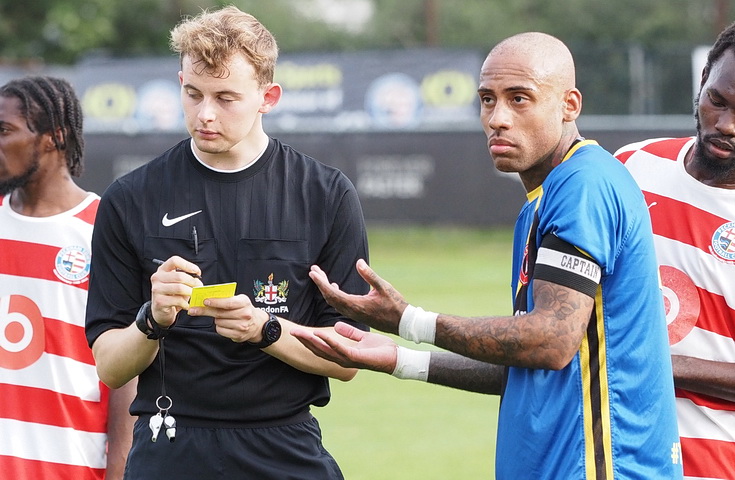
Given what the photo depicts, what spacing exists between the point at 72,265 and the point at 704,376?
2625mm

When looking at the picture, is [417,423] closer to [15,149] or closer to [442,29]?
[15,149]

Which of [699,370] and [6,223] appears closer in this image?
[699,370]

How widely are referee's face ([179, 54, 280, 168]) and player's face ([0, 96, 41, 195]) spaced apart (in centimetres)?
117

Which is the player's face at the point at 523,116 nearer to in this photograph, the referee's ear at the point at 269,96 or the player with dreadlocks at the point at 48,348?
the referee's ear at the point at 269,96

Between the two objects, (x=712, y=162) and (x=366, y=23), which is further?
(x=366, y=23)

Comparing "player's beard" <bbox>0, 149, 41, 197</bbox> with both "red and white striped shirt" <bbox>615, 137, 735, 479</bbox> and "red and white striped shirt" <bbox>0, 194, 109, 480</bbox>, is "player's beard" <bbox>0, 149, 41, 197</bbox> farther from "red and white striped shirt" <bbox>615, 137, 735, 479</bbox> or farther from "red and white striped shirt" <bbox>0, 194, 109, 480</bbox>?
"red and white striped shirt" <bbox>615, 137, 735, 479</bbox>

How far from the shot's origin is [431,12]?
39.6 meters

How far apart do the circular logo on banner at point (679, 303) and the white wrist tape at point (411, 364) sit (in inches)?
42.5

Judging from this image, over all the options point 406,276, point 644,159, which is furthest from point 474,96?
point 644,159

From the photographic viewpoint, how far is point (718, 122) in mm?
4625

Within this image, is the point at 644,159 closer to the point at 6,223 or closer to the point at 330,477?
the point at 330,477

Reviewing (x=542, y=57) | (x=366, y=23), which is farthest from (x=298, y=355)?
(x=366, y=23)

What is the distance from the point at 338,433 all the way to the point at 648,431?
23.1 ft

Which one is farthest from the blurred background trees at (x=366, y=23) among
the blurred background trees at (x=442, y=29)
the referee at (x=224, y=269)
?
the referee at (x=224, y=269)
